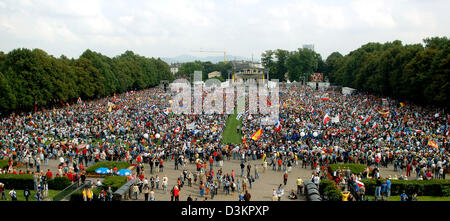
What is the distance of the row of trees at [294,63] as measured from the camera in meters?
137

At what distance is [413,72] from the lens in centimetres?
5584

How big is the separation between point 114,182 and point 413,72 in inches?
1974

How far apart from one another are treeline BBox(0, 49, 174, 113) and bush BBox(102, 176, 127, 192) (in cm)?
3461

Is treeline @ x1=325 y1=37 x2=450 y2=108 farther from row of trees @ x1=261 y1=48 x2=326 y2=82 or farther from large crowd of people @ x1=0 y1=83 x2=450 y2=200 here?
row of trees @ x1=261 y1=48 x2=326 y2=82

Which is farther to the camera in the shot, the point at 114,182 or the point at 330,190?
the point at 114,182

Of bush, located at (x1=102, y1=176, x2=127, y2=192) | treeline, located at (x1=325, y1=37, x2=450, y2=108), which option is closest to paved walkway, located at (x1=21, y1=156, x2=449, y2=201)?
bush, located at (x1=102, y1=176, x2=127, y2=192)

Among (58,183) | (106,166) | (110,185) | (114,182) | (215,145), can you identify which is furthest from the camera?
(215,145)

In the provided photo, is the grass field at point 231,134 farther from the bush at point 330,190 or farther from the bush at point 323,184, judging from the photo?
the bush at point 330,190

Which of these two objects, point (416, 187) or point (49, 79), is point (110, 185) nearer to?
point (416, 187)

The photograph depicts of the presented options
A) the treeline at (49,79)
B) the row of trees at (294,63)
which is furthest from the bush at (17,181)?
the row of trees at (294,63)

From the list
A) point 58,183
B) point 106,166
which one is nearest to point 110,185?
point 58,183

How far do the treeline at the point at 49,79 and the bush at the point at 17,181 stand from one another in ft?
99.8
